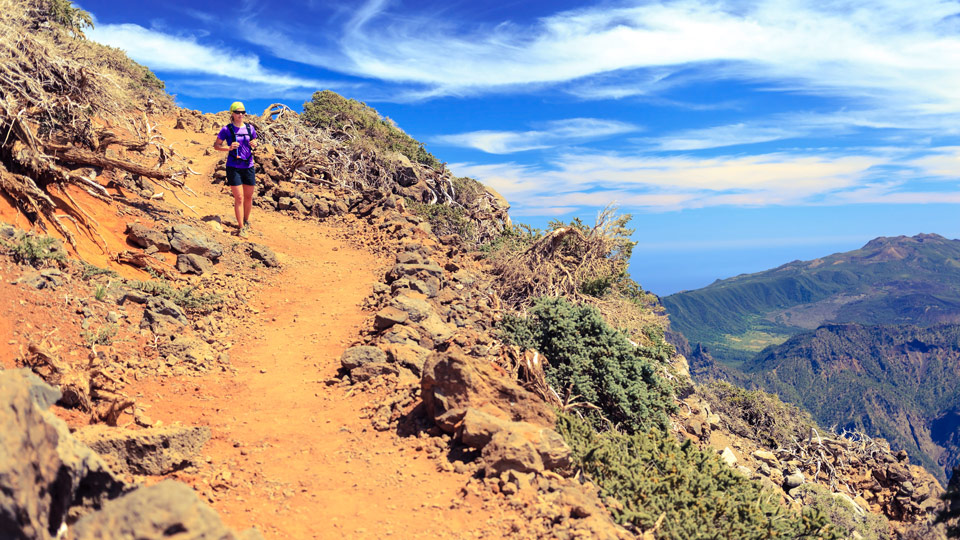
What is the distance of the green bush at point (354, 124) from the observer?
21422 millimetres

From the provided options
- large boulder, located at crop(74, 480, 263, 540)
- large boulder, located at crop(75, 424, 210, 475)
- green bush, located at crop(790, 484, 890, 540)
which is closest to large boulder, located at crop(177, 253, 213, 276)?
large boulder, located at crop(75, 424, 210, 475)

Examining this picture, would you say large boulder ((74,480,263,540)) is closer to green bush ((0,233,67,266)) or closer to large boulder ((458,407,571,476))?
large boulder ((458,407,571,476))

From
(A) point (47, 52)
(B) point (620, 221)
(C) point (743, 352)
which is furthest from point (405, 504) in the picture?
(C) point (743, 352)

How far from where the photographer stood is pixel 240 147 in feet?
35.1

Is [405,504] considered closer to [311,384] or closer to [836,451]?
[311,384]

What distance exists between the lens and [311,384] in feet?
21.2

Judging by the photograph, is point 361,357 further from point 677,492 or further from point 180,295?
point 677,492

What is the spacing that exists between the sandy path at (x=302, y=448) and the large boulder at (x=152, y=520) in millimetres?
1872

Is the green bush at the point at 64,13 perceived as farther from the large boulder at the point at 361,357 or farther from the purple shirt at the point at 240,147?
the large boulder at the point at 361,357

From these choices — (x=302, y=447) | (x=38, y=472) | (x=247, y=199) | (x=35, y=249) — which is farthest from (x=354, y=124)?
(x=38, y=472)

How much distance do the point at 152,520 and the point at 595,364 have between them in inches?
242

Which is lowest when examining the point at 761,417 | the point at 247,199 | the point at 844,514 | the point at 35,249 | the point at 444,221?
the point at 844,514

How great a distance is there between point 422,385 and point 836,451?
10.5 metres

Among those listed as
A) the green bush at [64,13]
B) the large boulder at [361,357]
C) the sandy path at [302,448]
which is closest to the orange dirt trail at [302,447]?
the sandy path at [302,448]
